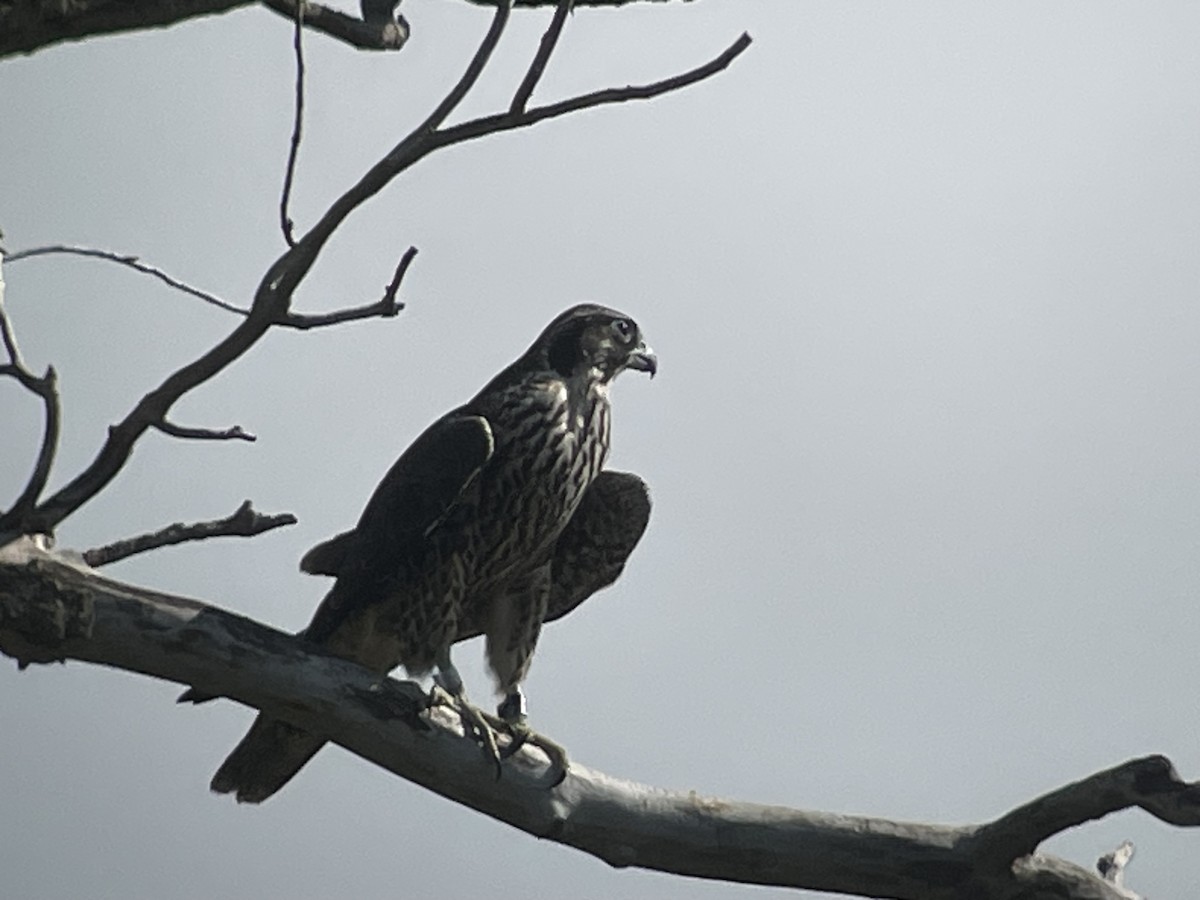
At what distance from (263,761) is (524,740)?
713 millimetres

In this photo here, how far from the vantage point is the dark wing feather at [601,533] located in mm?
4832

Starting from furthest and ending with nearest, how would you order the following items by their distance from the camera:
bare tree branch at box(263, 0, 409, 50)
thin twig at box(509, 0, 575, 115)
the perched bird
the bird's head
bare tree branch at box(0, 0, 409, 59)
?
the bird's head, the perched bird, bare tree branch at box(263, 0, 409, 50), bare tree branch at box(0, 0, 409, 59), thin twig at box(509, 0, 575, 115)

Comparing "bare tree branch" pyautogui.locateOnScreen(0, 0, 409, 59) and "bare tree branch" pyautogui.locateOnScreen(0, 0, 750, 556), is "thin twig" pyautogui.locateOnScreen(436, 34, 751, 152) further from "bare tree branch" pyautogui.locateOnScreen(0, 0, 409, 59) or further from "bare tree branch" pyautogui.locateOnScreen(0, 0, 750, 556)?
"bare tree branch" pyautogui.locateOnScreen(0, 0, 409, 59)

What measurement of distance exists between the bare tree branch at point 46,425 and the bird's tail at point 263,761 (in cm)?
108

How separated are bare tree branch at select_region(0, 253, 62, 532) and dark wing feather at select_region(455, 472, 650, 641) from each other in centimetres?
189

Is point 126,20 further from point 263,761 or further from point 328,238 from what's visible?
point 263,761

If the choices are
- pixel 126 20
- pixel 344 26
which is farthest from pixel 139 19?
pixel 344 26

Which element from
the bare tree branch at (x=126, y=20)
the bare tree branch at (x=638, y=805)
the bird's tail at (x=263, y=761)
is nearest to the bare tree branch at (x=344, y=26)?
the bare tree branch at (x=126, y=20)

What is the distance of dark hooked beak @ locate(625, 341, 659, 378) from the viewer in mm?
4797

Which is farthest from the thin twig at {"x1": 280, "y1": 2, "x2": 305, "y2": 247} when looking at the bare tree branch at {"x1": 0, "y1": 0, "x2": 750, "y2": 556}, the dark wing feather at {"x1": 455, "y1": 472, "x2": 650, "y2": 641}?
the dark wing feather at {"x1": 455, "y1": 472, "x2": 650, "y2": 641}

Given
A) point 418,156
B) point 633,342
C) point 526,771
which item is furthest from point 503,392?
point 418,156

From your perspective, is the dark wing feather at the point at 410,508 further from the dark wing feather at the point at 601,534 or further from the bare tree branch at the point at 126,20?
the bare tree branch at the point at 126,20

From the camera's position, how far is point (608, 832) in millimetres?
3514

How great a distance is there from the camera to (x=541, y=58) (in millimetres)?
2967
